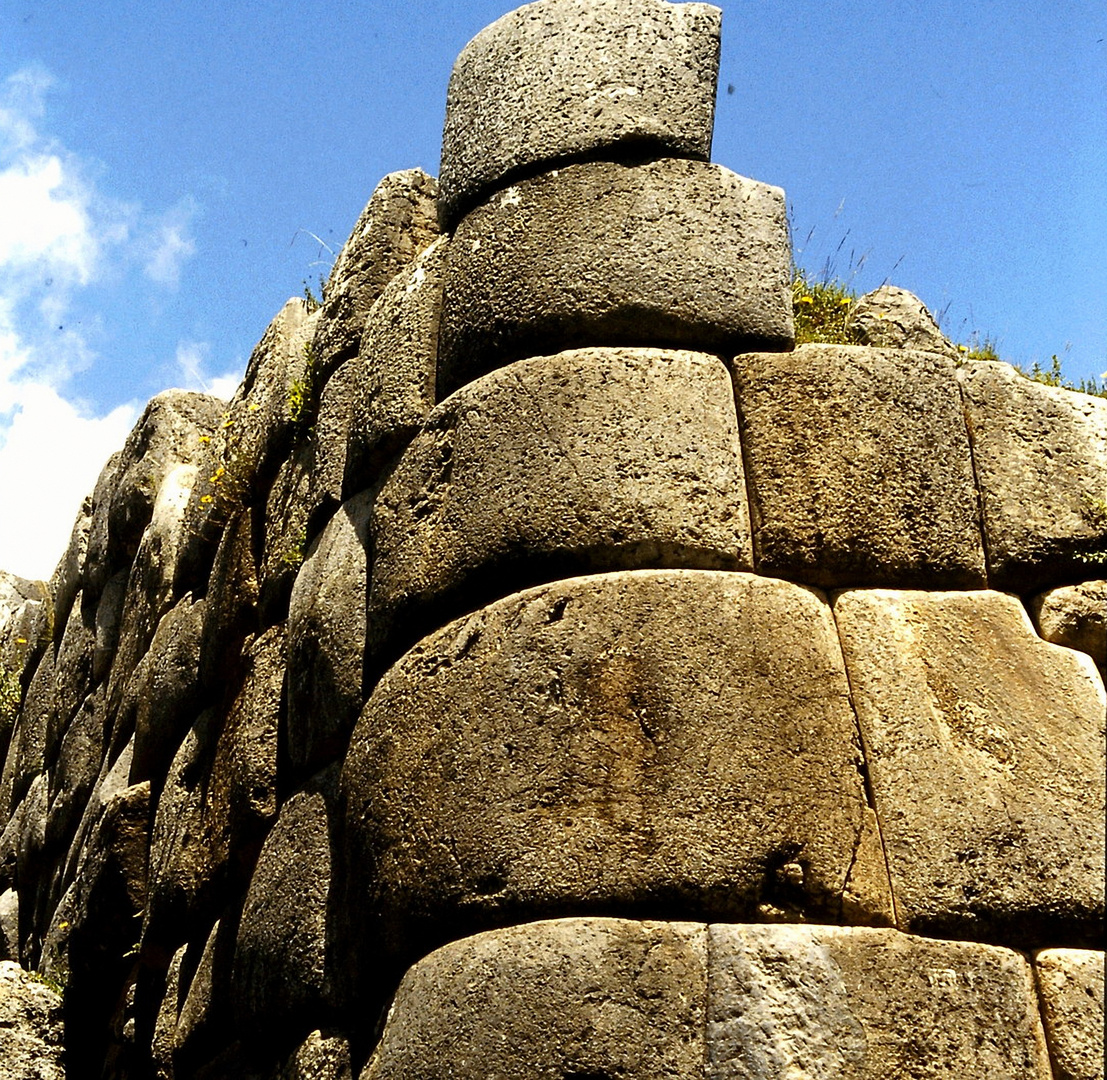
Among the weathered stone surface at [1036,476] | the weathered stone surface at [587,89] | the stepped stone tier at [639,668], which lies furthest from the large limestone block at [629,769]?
the weathered stone surface at [587,89]

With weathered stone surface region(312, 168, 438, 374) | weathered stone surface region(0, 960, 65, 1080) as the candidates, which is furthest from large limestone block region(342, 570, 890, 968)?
weathered stone surface region(0, 960, 65, 1080)

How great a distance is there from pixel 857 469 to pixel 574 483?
25.3 inches

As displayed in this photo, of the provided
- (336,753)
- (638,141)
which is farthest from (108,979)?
(638,141)

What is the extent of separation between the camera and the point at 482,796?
3354 mm

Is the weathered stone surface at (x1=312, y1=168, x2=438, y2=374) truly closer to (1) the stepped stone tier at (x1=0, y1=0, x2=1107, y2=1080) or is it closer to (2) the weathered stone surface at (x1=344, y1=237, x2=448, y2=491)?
(1) the stepped stone tier at (x1=0, y1=0, x2=1107, y2=1080)

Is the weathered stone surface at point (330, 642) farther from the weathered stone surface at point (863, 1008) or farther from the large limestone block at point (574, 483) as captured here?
the weathered stone surface at point (863, 1008)

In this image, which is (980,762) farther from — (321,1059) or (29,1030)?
(29,1030)

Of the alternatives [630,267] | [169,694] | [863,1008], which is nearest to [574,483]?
[630,267]

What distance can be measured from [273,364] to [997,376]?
8.75 feet

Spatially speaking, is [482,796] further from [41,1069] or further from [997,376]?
[41,1069]

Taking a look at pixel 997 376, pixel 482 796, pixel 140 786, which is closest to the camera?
pixel 482 796

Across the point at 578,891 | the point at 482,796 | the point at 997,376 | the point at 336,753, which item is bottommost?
the point at 578,891

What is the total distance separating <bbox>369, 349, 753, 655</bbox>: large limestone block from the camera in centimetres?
353

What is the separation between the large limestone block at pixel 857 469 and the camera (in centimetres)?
361
